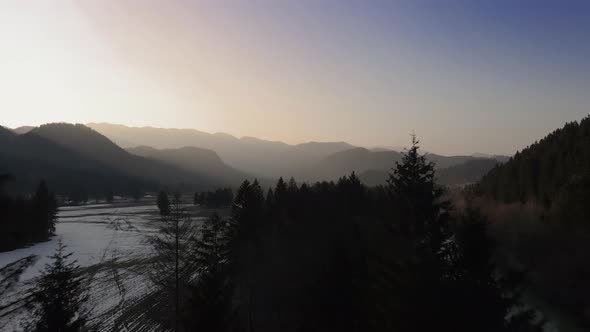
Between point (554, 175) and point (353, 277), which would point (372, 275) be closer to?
point (353, 277)

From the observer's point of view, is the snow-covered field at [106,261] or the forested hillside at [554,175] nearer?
the snow-covered field at [106,261]

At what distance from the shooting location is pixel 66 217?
11006 centimetres

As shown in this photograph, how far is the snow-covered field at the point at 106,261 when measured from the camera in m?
29.7

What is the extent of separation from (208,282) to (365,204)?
52692 mm

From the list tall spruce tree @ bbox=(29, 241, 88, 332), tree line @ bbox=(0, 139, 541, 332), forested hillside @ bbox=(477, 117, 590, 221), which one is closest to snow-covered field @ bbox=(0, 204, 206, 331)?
tall spruce tree @ bbox=(29, 241, 88, 332)

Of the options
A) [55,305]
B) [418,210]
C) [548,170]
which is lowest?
[55,305]

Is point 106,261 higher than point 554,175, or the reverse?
point 554,175

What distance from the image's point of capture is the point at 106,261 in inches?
1887

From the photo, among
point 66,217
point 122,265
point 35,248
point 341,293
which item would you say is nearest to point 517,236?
point 341,293

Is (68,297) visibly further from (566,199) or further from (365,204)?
(566,199)

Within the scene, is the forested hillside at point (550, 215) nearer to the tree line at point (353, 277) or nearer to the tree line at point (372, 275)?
the tree line at point (372, 275)

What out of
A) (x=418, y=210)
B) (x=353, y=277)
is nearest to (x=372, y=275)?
(x=353, y=277)

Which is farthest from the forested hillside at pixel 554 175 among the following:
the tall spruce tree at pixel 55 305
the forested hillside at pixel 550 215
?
the tall spruce tree at pixel 55 305

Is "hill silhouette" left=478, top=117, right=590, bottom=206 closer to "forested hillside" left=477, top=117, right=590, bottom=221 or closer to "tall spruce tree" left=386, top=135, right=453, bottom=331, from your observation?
"forested hillside" left=477, top=117, right=590, bottom=221
